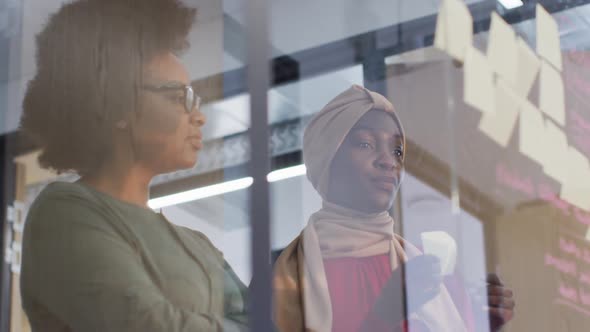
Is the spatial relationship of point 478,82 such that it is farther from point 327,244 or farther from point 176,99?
point 176,99

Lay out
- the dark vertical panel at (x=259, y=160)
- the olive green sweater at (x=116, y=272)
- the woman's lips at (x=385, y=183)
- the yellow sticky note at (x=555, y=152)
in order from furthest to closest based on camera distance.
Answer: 1. the yellow sticky note at (x=555, y=152)
2. the woman's lips at (x=385, y=183)
3. the dark vertical panel at (x=259, y=160)
4. the olive green sweater at (x=116, y=272)

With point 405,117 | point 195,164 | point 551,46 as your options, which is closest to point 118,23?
point 195,164

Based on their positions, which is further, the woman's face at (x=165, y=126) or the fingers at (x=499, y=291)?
the fingers at (x=499, y=291)

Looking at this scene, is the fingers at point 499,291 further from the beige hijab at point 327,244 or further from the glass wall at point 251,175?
the beige hijab at point 327,244

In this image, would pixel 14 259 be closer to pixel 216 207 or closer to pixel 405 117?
pixel 216 207

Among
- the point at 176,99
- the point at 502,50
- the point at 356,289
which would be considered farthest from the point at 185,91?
the point at 502,50

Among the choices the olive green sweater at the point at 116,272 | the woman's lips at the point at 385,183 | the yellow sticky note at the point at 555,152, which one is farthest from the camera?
the yellow sticky note at the point at 555,152

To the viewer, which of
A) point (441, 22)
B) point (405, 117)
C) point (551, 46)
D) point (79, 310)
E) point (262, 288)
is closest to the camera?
point (79, 310)

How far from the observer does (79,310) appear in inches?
65.4

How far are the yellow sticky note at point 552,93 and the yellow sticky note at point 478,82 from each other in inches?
6.1

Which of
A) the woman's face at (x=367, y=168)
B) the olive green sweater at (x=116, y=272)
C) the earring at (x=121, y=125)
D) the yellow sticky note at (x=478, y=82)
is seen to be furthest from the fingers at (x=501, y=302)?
the earring at (x=121, y=125)

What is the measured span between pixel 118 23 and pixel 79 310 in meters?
0.49

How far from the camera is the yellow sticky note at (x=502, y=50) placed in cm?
217

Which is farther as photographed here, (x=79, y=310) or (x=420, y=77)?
(x=420, y=77)
